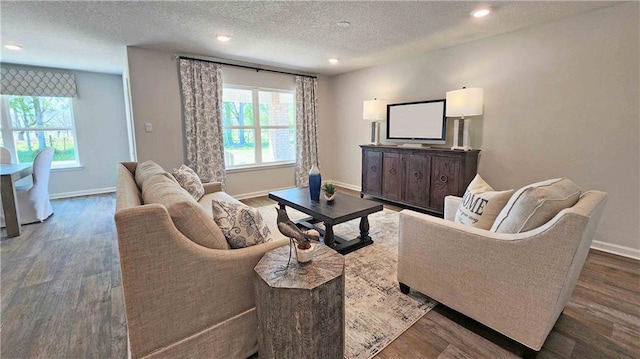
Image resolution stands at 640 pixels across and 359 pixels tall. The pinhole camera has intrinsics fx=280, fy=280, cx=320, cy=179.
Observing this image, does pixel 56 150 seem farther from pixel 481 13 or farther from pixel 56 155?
pixel 481 13

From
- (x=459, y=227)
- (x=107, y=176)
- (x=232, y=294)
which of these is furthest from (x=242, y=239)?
(x=107, y=176)

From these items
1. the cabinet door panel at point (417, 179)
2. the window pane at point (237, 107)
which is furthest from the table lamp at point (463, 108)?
the window pane at point (237, 107)

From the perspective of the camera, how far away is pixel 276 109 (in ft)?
17.6

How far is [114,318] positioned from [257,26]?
2908 mm

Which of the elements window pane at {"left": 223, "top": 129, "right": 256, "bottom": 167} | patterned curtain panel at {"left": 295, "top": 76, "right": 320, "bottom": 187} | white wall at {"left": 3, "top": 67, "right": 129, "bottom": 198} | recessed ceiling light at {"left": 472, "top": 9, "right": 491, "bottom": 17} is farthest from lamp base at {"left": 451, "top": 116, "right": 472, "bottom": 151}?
white wall at {"left": 3, "top": 67, "right": 129, "bottom": 198}

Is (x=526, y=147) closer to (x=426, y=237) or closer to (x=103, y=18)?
(x=426, y=237)

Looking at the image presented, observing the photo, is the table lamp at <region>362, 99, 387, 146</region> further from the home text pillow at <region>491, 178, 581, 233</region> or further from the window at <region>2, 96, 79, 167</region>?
the window at <region>2, 96, 79, 167</region>

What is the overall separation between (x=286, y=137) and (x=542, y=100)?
4.01 metres

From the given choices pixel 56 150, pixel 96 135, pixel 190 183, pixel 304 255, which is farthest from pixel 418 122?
pixel 56 150

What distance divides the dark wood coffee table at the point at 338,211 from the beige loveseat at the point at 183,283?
1.06 metres

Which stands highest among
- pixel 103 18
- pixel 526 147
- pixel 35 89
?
pixel 103 18

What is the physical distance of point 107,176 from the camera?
5574mm

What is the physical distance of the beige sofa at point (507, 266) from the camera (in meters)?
1.31

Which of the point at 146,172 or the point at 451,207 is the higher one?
the point at 146,172
